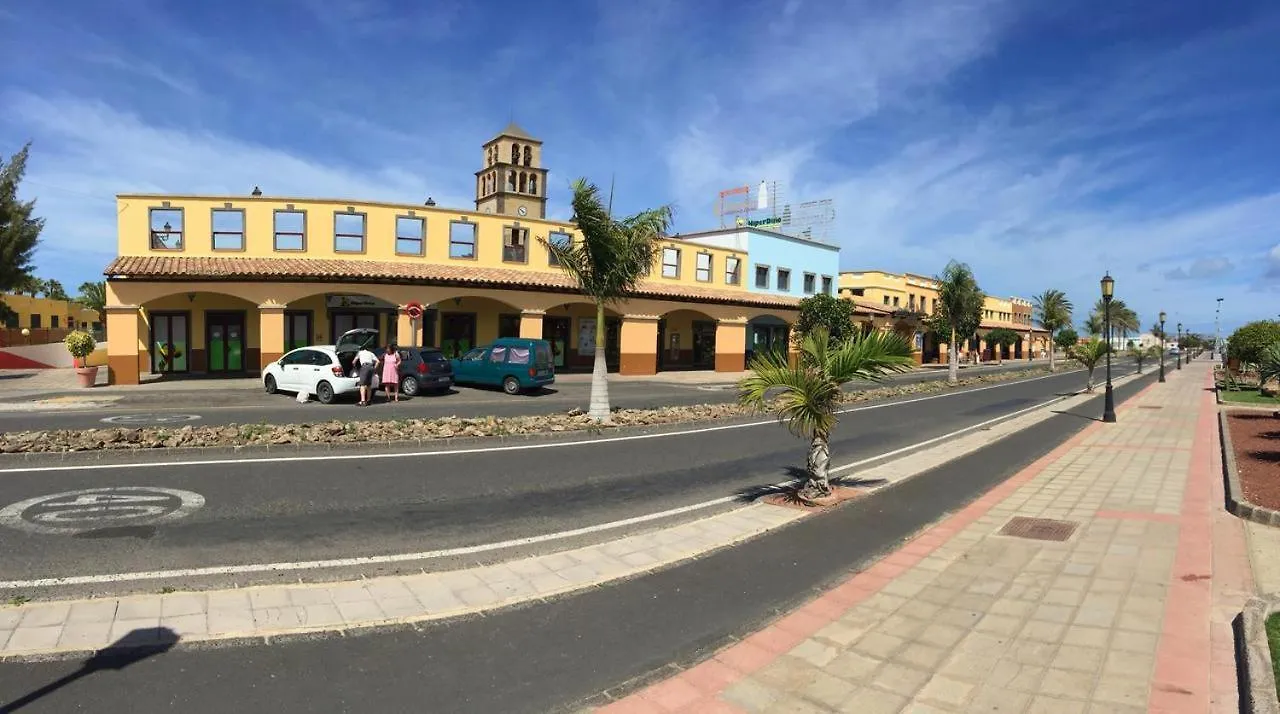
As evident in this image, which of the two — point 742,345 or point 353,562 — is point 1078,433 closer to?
point 353,562

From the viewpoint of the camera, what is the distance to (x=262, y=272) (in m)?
24.0

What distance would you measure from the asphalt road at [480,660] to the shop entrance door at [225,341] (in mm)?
26908

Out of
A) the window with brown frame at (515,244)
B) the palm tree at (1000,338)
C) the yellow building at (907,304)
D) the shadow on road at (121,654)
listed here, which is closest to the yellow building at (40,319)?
the window with brown frame at (515,244)

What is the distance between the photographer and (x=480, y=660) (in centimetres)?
427

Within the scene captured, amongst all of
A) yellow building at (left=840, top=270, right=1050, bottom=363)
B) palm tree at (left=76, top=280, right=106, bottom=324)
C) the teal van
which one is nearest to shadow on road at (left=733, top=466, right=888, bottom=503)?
the teal van

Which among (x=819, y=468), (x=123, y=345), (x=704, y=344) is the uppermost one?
(x=704, y=344)

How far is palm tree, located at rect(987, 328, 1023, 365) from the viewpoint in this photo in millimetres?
69188

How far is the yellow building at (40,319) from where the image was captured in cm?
4102

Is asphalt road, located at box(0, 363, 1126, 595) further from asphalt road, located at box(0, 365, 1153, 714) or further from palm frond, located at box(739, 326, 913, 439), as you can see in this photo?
palm frond, located at box(739, 326, 913, 439)

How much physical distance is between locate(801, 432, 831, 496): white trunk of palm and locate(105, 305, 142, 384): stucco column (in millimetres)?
24272

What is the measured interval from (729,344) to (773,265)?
8075 millimetres

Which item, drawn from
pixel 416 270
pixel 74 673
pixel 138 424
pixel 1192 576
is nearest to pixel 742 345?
pixel 416 270

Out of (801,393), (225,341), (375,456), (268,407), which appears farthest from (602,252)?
(225,341)

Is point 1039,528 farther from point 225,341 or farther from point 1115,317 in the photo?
point 1115,317
